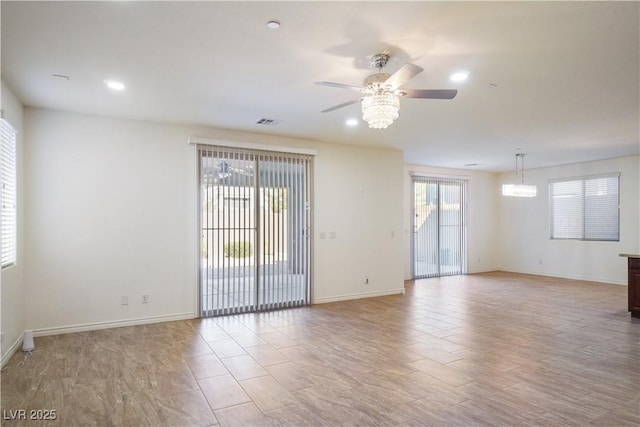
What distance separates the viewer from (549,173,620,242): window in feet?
26.0

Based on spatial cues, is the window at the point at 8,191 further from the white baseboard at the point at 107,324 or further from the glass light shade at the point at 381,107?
the glass light shade at the point at 381,107

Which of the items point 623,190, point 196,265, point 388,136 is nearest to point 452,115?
point 388,136

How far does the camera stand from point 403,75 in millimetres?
2658

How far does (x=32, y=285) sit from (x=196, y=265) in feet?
6.15

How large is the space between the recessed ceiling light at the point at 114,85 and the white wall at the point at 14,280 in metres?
0.94

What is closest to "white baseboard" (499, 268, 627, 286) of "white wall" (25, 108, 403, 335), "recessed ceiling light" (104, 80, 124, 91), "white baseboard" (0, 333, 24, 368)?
"white wall" (25, 108, 403, 335)

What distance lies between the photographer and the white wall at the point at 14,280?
11.7 feet

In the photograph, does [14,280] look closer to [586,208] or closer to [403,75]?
[403,75]

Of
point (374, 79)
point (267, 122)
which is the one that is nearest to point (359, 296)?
point (267, 122)

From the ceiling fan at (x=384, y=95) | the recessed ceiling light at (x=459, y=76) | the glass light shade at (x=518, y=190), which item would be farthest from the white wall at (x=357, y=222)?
the ceiling fan at (x=384, y=95)

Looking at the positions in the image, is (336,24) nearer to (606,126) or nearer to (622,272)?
(606,126)

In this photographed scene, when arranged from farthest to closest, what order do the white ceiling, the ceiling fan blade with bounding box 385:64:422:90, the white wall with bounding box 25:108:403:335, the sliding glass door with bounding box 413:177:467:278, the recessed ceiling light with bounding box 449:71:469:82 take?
the sliding glass door with bounding box 413:177:467:278 < the white wall with bounding box 25:108:403:335 < the recessed ceiling light with bounding box 449:71:469:82 < the ceiling fan blade with bounding box 385:64:422:90 < the white ceiling

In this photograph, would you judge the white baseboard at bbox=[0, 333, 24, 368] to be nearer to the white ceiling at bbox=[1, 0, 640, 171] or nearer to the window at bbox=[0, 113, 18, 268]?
the window at bbox=[0, 113, 18, 268]

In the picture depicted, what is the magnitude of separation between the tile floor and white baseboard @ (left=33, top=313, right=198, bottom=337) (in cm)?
12
